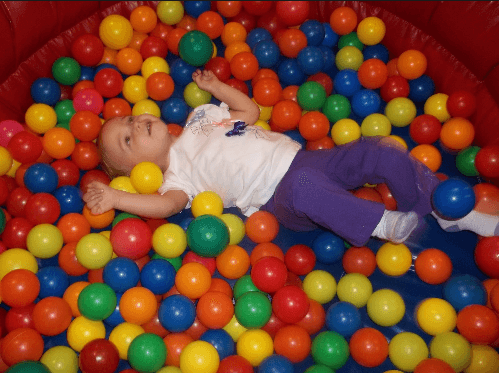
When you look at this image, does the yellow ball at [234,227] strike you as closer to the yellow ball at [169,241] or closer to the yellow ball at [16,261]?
the yellow ball at [169,241]

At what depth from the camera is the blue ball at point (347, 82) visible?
6.95 feet

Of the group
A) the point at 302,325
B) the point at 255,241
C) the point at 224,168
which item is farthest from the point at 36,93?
the point at 302,325

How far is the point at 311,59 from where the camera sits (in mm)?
2105

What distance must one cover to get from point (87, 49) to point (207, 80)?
67 centimetres

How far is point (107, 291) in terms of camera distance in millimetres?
1527

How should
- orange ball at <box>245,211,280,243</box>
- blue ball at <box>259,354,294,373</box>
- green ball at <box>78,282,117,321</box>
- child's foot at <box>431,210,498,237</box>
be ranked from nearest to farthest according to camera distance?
blue ball at <box>259,354,294,373</box>
green ball at <box>78,282,117,321</box>
child's foot at <box>431,210,498,237</box>
orange ball at <box>245,211,280,243</box>

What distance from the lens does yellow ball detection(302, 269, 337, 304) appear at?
1.62 m

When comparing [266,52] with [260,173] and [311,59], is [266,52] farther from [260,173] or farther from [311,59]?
[260,173]

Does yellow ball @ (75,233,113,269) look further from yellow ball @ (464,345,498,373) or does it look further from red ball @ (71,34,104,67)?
yellow ball @ (464,345,498,373)

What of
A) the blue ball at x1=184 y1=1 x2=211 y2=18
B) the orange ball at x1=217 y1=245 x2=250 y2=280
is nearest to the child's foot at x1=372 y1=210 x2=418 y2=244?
the orange ball at x1=217 y1=245 x2=250 y2=280

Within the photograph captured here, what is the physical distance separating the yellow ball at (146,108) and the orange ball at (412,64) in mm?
1172

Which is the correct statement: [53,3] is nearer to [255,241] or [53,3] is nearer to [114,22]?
[114,22]

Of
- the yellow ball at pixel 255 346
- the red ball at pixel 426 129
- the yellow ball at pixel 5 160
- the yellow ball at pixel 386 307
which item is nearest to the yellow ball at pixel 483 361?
the yellow ball at pixel 386 307

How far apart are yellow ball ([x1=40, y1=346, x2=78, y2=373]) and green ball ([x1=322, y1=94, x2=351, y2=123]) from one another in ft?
4.71
